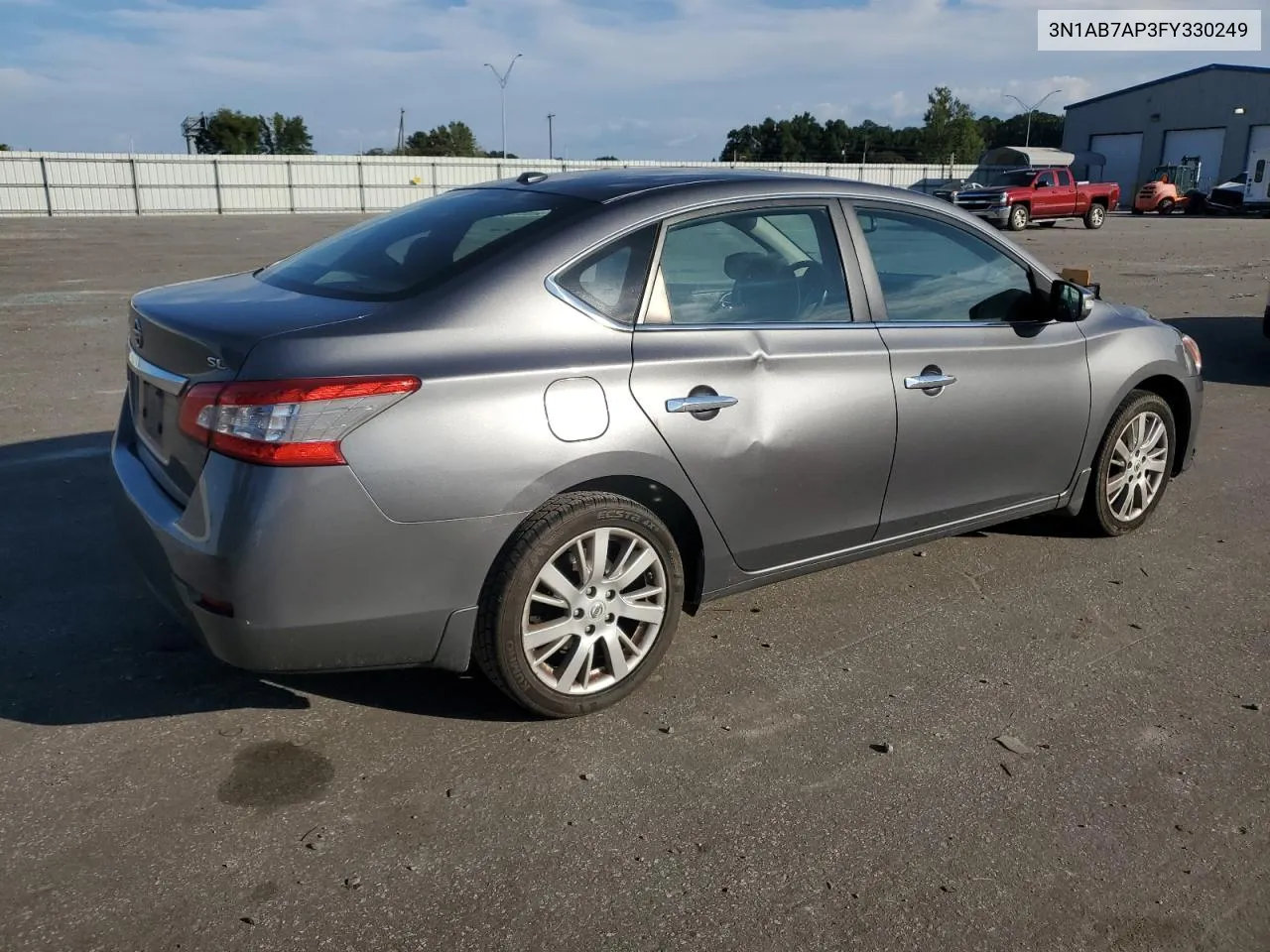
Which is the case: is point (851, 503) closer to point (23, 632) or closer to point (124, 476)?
point (124, 476)

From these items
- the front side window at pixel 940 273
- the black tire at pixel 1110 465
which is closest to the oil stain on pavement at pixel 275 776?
the front side window at pixel 940 273

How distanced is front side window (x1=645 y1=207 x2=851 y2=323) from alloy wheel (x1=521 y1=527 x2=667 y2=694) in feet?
2.56

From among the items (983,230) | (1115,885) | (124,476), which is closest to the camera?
(1115,885)

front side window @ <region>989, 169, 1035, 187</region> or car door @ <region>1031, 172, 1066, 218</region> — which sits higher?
front side window @ <region>989, 169, 1035, 187</region>

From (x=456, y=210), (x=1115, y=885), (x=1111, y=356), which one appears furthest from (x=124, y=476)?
(x=1111, y=356)

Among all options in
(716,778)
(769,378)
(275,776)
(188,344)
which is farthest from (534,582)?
(188,344)

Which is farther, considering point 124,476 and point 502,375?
point 124,476

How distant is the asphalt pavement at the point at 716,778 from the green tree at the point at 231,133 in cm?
8509

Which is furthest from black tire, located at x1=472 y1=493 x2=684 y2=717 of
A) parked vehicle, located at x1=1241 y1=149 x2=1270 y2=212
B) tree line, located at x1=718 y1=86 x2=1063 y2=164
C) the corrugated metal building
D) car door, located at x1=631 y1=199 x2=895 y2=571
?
tree line, located at x1=718 y1=86 x2=1063 y2=164

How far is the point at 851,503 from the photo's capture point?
3.96 meters

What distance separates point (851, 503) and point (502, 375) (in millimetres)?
1531

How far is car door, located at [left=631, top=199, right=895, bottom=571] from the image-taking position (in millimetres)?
3475

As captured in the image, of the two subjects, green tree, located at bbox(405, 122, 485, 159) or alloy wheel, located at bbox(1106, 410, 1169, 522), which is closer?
alloy wheel, located at bbox(1106, 410, 1169, 522)

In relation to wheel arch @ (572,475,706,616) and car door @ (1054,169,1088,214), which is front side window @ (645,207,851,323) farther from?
car door @ (1054,169,1088,214)
